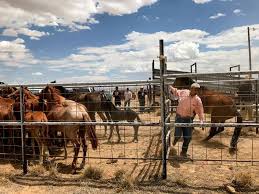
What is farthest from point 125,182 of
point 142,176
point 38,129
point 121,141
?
point 121,141

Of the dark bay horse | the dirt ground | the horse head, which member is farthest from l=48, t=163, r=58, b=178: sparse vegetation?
the horse head

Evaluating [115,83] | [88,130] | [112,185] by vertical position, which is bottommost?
[112,185]

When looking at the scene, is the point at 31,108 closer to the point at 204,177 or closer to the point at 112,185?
the point at 112,185

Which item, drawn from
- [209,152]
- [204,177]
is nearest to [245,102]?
[209,152]

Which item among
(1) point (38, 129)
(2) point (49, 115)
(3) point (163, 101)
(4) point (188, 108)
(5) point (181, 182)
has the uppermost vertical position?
(3) point (163, 101)

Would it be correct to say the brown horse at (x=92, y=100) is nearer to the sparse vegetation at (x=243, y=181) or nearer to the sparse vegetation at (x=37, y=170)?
the sparse vegetation at (x=37, y=170)

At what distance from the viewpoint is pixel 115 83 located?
23.3 feet

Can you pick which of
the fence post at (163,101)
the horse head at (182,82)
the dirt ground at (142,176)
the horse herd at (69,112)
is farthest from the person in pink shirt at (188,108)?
the fence post at (163,101)

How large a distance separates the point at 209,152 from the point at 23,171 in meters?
4.89

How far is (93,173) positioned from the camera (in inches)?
289

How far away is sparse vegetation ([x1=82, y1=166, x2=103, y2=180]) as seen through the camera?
7.29m

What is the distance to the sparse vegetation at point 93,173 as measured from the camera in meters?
7.29

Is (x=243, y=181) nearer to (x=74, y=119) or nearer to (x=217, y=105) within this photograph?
(x=74, y=119)

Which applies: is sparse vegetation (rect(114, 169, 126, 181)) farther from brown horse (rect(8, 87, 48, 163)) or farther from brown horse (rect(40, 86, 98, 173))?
brown horse (rect(8, 87, 48, 163))
